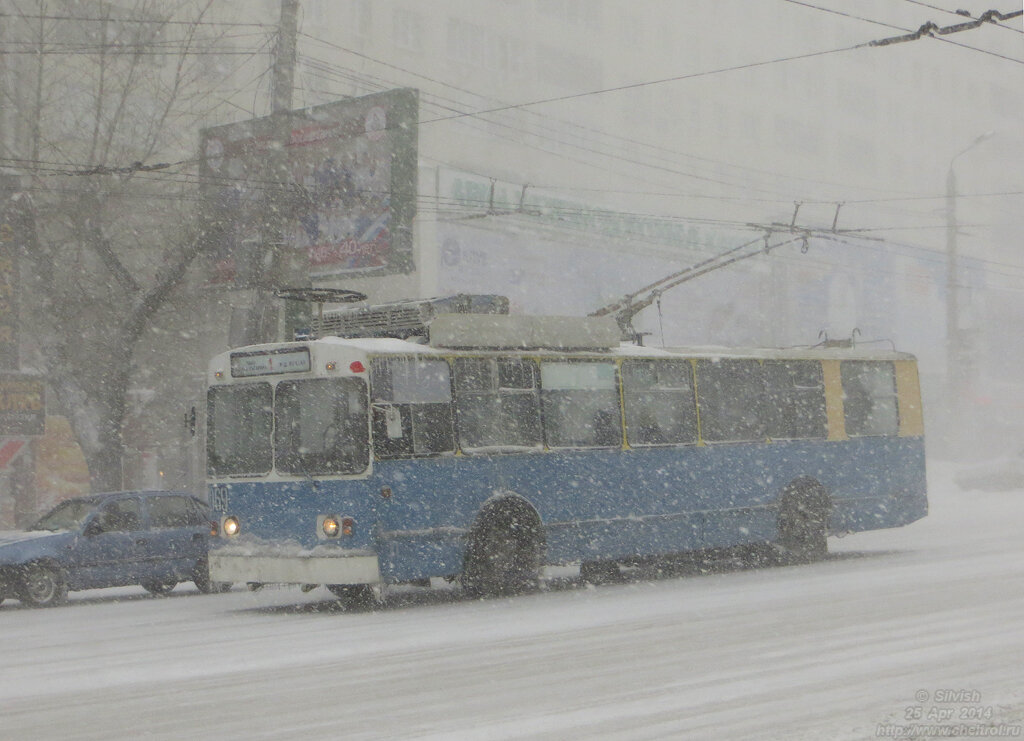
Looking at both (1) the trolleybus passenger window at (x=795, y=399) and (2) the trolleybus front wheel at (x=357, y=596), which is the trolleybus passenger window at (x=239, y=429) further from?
(1) the trolleybus passenger window at (x=795, y=399)

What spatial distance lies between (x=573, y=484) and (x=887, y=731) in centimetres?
892

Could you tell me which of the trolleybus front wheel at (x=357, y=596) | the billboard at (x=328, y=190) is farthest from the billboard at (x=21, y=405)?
the trolleybus front wheel at (x=357, y=596)

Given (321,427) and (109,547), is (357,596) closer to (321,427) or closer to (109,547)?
(321,427)

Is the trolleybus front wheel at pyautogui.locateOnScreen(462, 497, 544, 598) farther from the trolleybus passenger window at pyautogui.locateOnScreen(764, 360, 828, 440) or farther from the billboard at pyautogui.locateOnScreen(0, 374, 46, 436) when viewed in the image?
the billboard at pyautogui.locateOnScreen(0, 374, 46, 436)

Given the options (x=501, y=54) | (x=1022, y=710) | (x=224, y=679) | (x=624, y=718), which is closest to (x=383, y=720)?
(x=624, y=718)

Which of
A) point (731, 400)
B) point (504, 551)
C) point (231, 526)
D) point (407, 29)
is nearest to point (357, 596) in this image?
point (231, 526)

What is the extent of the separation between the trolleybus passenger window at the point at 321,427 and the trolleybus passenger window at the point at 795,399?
6347 millimetres

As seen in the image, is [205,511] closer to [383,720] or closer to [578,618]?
[578,618]

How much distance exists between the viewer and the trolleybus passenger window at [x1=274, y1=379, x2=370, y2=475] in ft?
46.7

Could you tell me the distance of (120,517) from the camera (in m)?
17.5

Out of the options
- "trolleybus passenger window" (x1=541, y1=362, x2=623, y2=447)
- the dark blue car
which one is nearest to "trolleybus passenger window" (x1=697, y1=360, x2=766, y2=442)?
"trolleybus passenger window" (x1=541, y1=362, x2=623, y2=447)

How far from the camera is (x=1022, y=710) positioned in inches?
303

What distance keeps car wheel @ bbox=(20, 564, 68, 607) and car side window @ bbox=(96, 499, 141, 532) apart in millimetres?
821

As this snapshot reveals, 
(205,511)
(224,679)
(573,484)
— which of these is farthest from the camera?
(205,511)
